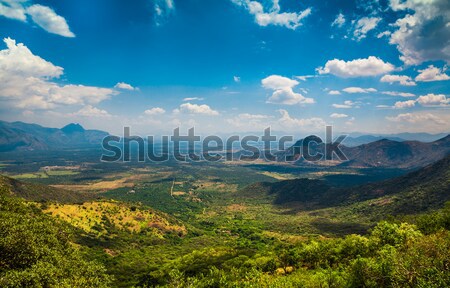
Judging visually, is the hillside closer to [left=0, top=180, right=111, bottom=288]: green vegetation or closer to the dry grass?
the dry grass

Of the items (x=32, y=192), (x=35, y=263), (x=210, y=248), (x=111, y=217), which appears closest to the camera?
(x=35, y=263)

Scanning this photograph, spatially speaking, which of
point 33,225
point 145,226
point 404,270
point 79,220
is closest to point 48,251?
point 33,225

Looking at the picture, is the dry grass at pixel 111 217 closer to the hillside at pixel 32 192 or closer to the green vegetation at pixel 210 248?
the green vegetation at pixel 210 248

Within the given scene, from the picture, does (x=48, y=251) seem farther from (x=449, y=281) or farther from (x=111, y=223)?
(x=111, y=223)

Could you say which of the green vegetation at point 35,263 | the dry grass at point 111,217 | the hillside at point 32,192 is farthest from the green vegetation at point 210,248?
the hillside at point 32,192

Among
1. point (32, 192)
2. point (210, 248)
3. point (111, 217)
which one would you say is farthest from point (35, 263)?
point (32, 192)

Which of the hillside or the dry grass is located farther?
the hillside

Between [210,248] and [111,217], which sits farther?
[111,217]

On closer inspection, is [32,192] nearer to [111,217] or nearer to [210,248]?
[111,217]

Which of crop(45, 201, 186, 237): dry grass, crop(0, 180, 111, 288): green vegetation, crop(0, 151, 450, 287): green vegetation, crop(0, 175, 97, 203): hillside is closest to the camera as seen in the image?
crop(0, 180, 111, 288): green vegetation

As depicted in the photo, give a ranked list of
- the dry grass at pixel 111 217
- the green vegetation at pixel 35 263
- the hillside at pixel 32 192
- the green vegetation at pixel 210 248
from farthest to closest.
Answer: the hillside at pixel 32 192 < the dry grass at pixel 111 217 < the green vegetation at pixel 210 248 < the green vegetation at pixel 35 263

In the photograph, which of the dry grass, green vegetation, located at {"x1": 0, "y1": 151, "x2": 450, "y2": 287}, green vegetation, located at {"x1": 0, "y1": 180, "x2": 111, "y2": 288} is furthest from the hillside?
green vegetation, located at {"x1": 0, "y1": 180, "x2": 111, "y2": 288}
